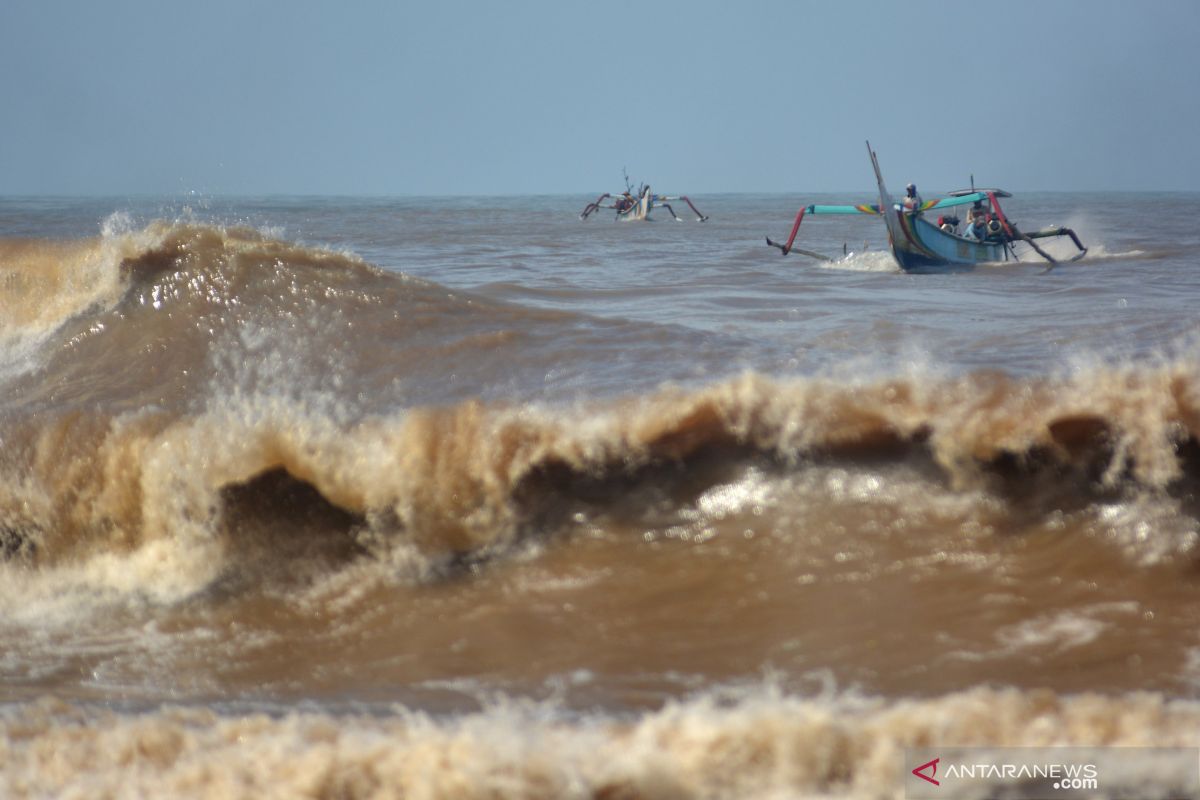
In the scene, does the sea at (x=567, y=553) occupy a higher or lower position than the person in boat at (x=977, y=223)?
lower

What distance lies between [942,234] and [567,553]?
1303cm

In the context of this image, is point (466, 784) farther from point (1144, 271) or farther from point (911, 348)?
point (1144, 271)

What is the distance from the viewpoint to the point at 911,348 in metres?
6.81

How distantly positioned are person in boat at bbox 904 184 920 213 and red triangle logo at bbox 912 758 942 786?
14.2 m

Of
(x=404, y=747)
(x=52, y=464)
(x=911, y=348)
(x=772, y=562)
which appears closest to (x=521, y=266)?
(x=911, y=348)

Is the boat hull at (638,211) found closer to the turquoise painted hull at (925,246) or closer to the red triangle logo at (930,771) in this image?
the turquoise painted hull at (925,246)

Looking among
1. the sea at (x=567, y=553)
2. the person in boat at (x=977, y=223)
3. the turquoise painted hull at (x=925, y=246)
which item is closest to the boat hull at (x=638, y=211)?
the person in boat at (x=977, y=223)

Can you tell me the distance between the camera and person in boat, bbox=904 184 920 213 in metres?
16.3

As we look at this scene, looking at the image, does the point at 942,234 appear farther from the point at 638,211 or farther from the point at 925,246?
the point at 638,211

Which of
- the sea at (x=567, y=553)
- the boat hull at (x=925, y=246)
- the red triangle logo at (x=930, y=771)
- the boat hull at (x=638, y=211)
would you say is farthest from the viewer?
the boat hull at (x=638, y=211)

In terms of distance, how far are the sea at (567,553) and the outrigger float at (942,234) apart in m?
8.97

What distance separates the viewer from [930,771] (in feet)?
9.34

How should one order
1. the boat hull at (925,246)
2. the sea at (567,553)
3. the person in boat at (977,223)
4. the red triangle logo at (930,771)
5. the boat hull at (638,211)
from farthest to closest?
the boat hull at (638,211)
the person in boat at (977,223)
the boat hull at (925,246)
the sea at (567,553)
the red triangle logo at (930,771)

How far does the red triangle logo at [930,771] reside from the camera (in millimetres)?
2822
